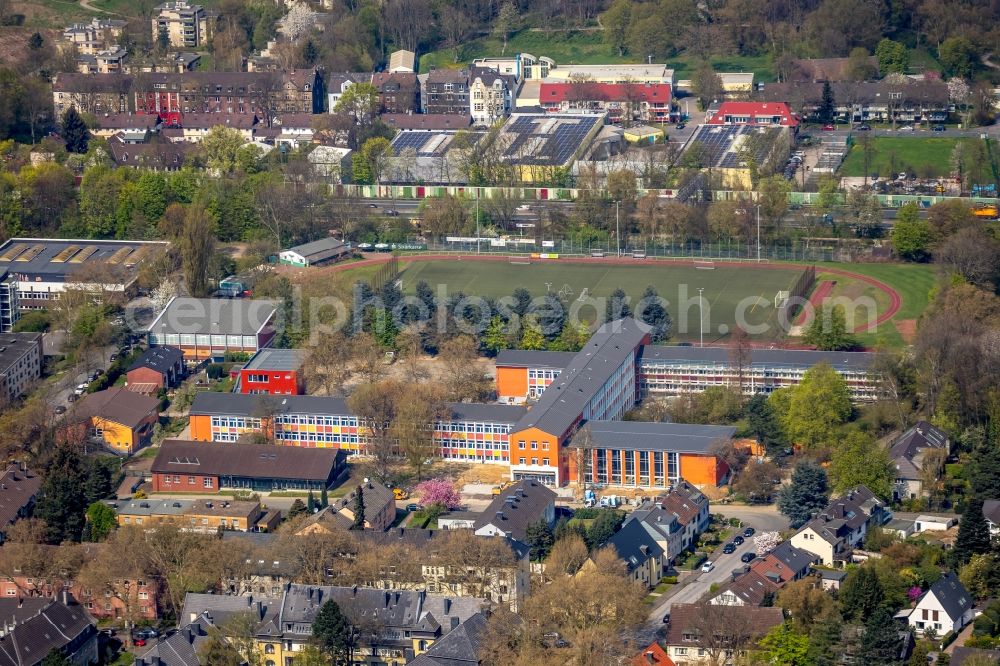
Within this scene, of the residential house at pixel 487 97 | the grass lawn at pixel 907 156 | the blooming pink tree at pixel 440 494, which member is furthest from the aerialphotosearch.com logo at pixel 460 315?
the residential house at pixel 487 97

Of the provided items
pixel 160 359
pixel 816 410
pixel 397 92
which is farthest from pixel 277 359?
pixel 397 92

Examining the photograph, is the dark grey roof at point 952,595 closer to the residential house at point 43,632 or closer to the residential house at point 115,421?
the residential house at point 43,632

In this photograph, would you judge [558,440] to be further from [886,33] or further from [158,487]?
[886,33]

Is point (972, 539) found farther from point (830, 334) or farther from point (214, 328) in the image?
point (214, 328)

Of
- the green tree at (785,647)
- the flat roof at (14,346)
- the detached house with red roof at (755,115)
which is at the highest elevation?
the detached house with red roof at (755,115)

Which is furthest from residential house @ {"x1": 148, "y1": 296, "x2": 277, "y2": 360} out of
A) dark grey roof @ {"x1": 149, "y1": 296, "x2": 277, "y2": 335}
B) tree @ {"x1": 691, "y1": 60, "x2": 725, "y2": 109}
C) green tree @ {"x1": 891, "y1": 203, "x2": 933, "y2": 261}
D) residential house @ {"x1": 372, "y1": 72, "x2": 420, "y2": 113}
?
tree @ {"x1": 691, "y1": 60, "x2": 725, "y2": 109}

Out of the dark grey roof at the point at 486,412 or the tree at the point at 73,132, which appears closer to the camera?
the dark grey roof at the point at 486,412
